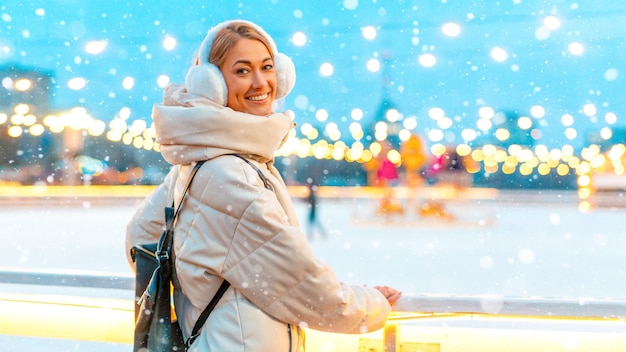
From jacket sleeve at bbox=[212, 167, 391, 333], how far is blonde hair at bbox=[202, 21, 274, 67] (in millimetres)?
240

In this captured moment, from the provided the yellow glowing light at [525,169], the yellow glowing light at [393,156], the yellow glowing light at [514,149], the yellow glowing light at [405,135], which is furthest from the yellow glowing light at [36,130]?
the yellow glowing light at [525,169]

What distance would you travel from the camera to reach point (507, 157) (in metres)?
24.8

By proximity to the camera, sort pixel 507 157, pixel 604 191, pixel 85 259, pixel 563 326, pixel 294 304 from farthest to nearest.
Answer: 1. pixel 507 157
2. pixel 604 191
3. pixel 85 259
4. pixel 563 326
5. pixel 294 304

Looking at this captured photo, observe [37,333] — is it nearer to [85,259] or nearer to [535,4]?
[85,259]

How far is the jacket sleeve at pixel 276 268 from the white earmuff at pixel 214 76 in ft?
0.55

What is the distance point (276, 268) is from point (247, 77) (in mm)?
310

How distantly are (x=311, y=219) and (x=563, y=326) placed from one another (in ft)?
16.0

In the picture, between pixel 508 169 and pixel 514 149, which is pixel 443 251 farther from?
pixel 508 169

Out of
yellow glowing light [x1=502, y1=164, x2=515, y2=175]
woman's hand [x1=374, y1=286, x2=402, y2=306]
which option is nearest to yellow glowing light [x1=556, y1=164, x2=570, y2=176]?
yellow glowing light [x1=502, y1=164, x2=515, y2=175]

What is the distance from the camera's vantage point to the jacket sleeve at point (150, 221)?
112 cm

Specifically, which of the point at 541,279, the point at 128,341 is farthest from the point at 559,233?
the point at 128,341

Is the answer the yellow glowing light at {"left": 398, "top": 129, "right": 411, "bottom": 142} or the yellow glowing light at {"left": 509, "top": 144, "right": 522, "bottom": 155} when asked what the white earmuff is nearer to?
the yellow glowing light at {"left": 398, "top": 129, "right": 411, "bottom": 142}

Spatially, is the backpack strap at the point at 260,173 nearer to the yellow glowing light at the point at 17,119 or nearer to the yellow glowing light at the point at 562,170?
the yellow glowing light at the point at 17,119

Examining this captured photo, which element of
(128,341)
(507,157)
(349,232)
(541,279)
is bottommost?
(128,341)
